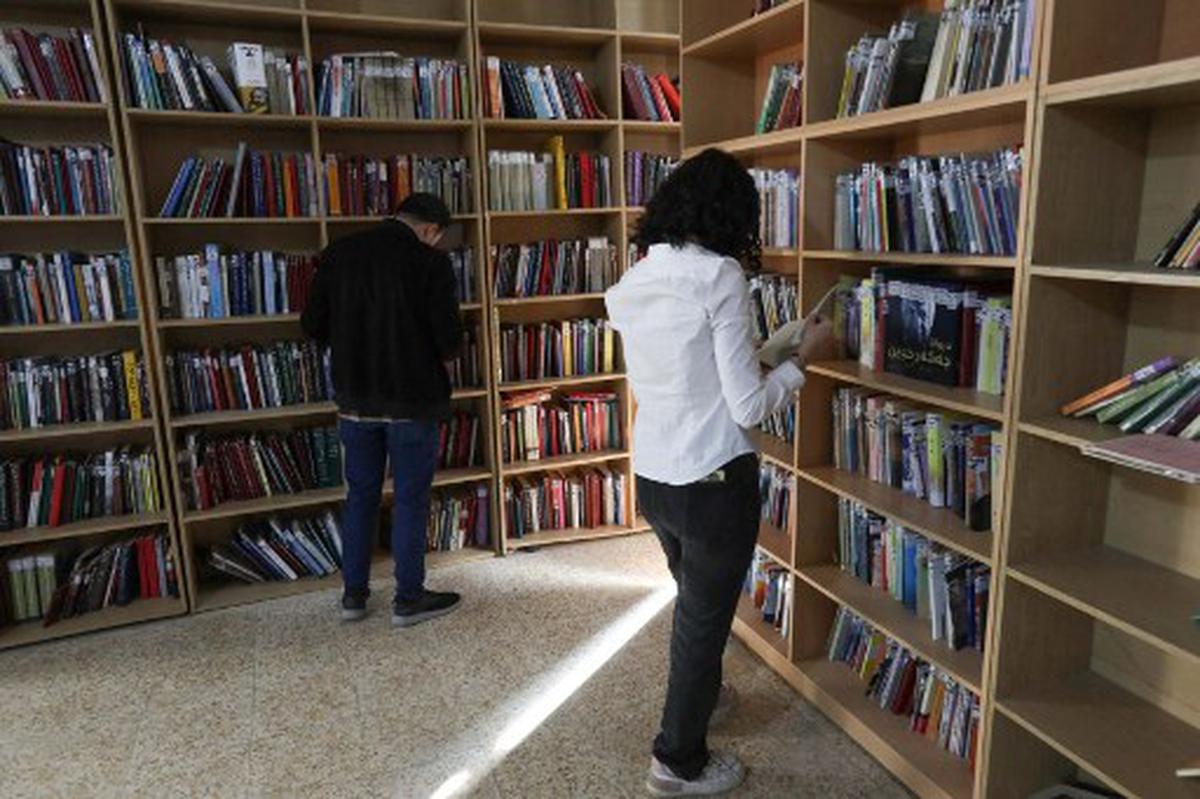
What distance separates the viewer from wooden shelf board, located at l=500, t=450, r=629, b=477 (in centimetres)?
361

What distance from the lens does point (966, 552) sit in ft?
Result: 5.94

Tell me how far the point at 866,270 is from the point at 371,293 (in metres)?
1.64

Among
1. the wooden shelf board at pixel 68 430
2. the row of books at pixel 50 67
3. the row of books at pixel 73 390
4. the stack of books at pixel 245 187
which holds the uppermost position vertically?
the row of books at pixel 50 67

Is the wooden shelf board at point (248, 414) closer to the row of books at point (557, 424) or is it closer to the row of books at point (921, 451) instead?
the row of books at point (557, 424)

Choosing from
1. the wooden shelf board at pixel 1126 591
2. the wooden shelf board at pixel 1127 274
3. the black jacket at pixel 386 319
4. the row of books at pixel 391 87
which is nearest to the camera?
the wooden shelf board at pixel 1127 274

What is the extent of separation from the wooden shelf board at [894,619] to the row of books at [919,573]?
2 centimetres

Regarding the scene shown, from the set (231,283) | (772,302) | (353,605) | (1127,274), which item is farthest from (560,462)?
(1127,274)

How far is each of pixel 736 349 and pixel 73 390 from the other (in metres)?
2.59

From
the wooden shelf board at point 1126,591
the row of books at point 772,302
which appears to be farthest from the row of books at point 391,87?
the wooden shelf board at point 1126,591

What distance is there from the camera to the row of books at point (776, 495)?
2652 mm

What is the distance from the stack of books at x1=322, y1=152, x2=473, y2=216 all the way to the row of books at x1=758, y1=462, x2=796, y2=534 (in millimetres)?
1703

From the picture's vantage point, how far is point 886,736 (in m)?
Answer: 2.16

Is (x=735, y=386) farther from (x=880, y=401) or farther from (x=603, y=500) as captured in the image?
(x=603, y=500)

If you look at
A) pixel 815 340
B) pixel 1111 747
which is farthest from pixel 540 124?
pixel 1111 747
